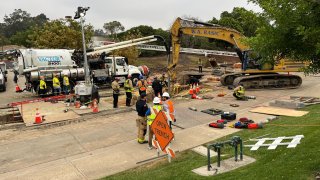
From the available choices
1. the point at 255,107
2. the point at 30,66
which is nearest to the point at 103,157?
the point at 255,107

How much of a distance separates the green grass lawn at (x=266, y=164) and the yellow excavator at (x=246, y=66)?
448 inches

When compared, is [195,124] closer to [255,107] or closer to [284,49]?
[255,107]

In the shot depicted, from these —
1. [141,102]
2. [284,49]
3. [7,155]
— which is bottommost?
[7,155]

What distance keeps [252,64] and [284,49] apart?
16.9 meters

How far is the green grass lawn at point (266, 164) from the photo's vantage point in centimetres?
750

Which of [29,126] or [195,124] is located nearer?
[195,124]

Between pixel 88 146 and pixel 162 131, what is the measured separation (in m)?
3.88

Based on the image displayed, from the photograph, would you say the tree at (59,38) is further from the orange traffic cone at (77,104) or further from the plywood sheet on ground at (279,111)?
the plywood sheet on ground at (279,111)

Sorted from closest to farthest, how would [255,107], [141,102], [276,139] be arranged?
1. [276,139]
2. [141,102]
3. [255,107]

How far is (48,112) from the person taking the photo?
716 inches

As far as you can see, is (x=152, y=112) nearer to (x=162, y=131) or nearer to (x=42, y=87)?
(x=162, y=131)

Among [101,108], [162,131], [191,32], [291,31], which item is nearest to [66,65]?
[101,108]

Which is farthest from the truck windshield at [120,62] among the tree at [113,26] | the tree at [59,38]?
the tree at [113,26]

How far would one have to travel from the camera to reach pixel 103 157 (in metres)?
10.8
